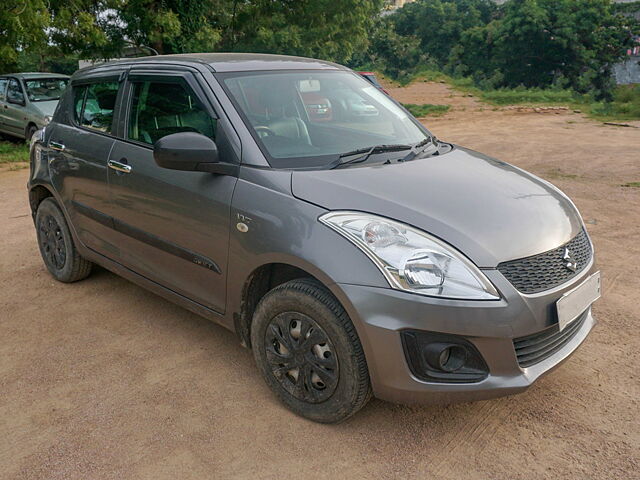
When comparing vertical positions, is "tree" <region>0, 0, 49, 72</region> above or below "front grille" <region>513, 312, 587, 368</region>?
above

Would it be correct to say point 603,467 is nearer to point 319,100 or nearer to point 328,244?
point 328,244

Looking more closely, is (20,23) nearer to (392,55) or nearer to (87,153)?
(87,153)

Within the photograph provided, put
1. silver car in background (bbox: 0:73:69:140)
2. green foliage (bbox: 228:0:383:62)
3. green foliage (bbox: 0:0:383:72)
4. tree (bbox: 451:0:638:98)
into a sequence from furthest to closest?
tree (bbox: 451:0:638:98) < green foliage (bbox: 228:0:383:62) < silver car in background (bbox: 0:73:69:140) < green foliage (bbox: 0:0:383:72)

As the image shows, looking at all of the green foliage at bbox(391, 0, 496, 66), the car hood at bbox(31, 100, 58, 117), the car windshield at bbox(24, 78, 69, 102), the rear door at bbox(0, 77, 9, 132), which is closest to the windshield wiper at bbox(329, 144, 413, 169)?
the car hood at bbox(31, 100, 58, 117)

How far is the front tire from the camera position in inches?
105

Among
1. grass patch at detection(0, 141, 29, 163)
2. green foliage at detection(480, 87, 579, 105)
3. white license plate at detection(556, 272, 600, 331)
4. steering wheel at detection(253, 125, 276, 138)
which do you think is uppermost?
steering wheel at detection(253, 125, 276, 138)

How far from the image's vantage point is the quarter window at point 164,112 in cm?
341

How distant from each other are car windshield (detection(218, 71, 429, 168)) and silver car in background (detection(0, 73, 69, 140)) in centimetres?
1025

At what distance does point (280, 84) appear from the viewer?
142 inches

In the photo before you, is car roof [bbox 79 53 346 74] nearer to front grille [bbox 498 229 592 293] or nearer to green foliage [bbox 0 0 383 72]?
front grille [bbox 498 229 592 293]

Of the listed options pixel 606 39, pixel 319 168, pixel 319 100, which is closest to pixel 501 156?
pixel 319 100

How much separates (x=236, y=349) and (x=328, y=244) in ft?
4.47

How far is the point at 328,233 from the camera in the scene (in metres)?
2.67

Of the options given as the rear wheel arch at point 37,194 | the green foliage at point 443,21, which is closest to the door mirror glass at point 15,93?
the rear wheel arch at point 37,194
